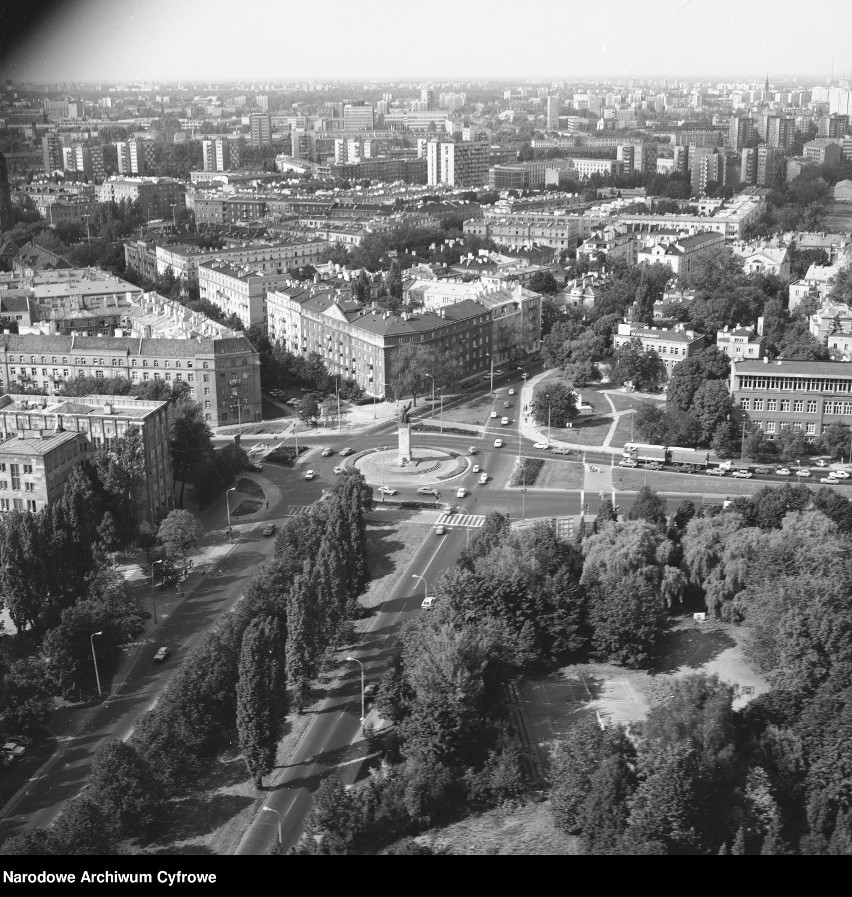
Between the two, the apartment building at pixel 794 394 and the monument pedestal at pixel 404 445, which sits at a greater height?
the apartment building at pixel 794 394

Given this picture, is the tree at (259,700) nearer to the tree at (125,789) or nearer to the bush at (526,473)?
the tree at (125,789)

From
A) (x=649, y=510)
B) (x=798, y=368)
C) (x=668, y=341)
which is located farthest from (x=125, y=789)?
(x=668, y=341)

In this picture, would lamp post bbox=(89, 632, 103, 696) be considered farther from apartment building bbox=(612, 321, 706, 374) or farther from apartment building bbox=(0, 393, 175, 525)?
apartment building bbox=(612, 321, 706, 374)

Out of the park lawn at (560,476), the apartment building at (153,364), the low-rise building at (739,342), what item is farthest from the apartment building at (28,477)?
the low-rise building at (739,342)

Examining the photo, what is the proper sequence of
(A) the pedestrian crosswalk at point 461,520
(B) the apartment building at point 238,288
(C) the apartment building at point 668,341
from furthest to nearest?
1. (B) the apartment building at point 238,288
2. (C) the apartment building at point 668,341
3. (A) the pedestrian crosswalk at point 461,520

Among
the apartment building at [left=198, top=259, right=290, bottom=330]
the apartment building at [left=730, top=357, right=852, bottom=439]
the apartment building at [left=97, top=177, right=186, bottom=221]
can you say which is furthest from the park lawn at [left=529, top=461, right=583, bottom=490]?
the apartment building at [left=97, top=177, right=186, bottom=221]
